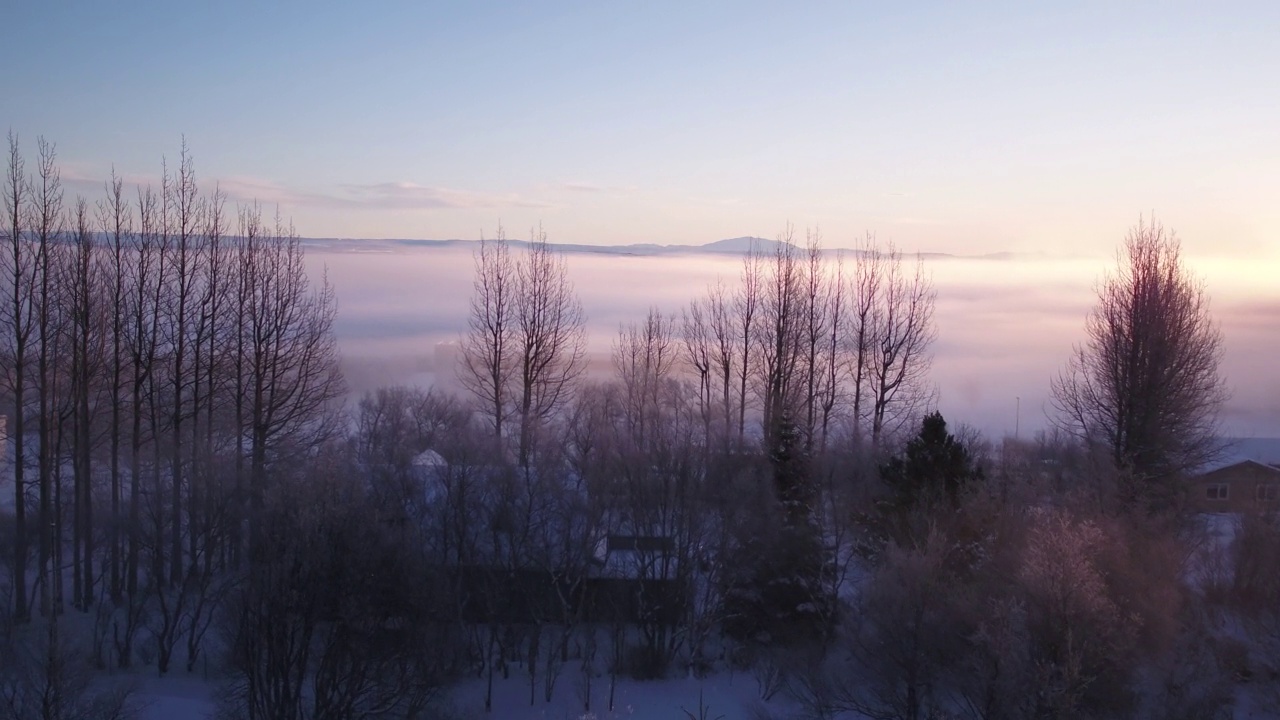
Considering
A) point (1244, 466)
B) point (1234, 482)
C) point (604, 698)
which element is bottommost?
point (604, 698)

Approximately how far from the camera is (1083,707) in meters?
12.9

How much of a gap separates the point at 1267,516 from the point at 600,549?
42.2 ft

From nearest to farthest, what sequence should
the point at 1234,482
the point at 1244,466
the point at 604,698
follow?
the point at 604,698, the point at 1234,482, the point at 1244,466

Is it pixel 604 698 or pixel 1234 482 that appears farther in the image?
pixel 1234 482

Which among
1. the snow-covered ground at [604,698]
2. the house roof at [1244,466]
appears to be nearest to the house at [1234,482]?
the house roof at [1244,466]

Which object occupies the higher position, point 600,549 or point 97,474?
point 97,474

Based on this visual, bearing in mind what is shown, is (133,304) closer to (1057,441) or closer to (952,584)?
(952,584)

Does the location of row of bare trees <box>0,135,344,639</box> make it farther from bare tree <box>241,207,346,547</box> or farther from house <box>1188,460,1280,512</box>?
house <box>1188,460,1280,512</box>

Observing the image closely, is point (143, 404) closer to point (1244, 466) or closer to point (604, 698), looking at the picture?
point (604, 698)

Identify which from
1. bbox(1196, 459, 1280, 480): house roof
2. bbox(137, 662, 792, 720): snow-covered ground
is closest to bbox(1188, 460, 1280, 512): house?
bbox(1196, 459, 1280, 480): house roof

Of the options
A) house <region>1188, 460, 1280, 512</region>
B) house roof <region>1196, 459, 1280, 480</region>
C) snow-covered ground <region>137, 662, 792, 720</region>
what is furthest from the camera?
house roof <region>1196, 459, 1280, 480</region>

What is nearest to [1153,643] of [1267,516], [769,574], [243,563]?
[1267,516]

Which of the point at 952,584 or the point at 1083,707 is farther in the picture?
the point at 952,584

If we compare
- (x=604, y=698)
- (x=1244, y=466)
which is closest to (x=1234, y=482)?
(x=1244, y=466)
